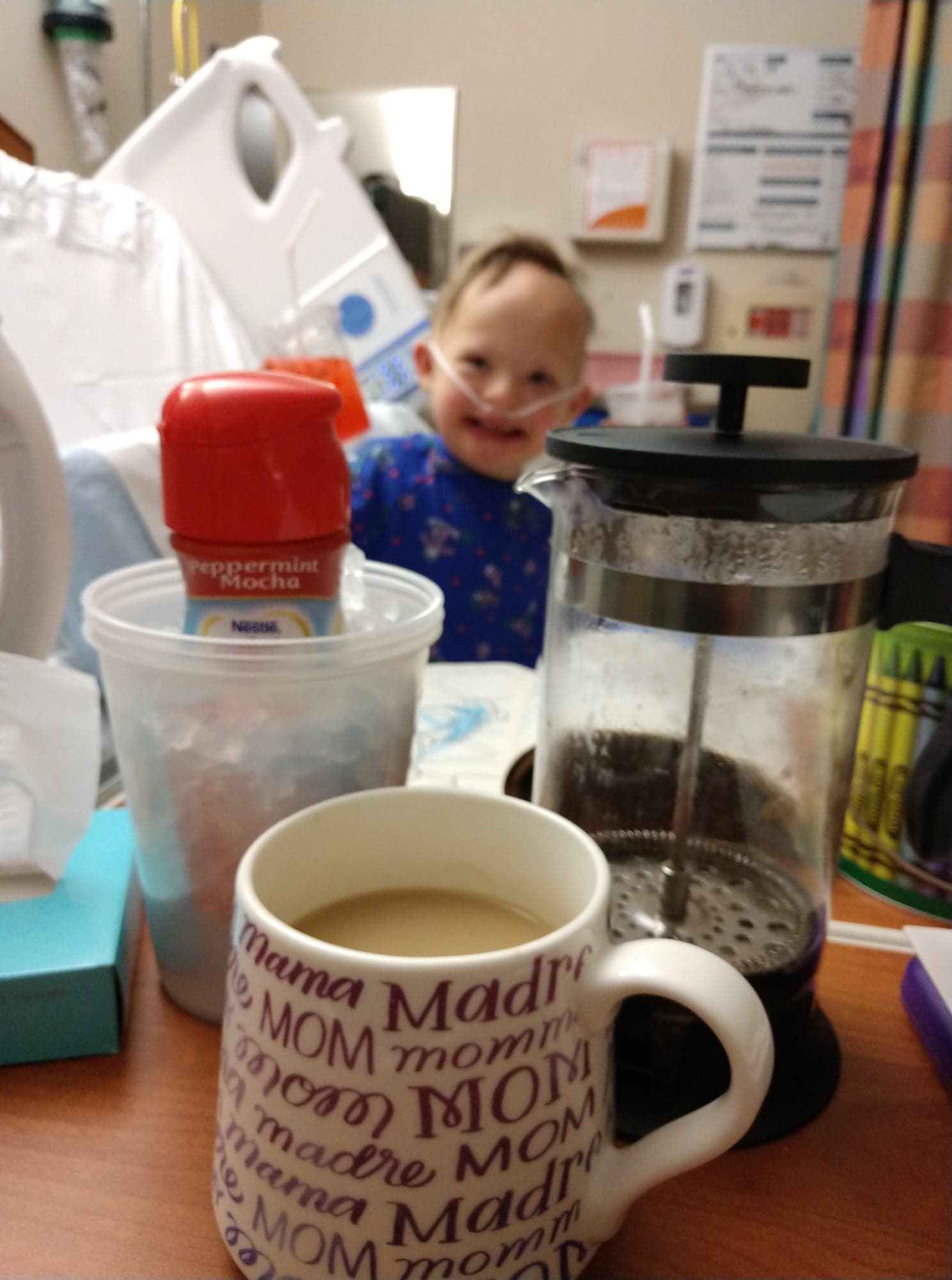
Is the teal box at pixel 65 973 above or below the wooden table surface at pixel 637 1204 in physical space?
above

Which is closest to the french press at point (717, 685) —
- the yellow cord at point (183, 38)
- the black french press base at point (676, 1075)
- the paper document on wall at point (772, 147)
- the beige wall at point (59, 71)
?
the black french press base at point (676, 1075)

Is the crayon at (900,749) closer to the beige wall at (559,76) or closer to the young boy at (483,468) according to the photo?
the young boy at (483,468)

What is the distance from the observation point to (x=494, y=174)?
5.73 ft

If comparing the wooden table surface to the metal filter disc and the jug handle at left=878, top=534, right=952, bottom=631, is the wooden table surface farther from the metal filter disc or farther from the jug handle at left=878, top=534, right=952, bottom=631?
the jug handle at left=878, top=534, right=952, bottom=631

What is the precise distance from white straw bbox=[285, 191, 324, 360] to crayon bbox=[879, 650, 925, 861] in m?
0.93

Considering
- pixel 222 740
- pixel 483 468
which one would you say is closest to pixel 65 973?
pixel 222 740

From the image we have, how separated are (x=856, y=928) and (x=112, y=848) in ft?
1.11

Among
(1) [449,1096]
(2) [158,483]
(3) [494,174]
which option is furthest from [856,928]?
(3) [494,174]

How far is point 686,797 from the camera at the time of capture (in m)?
0.39

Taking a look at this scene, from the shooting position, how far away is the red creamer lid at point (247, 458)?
0.97ft

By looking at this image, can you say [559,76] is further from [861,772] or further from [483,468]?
[861,772]

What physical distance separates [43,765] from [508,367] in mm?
862

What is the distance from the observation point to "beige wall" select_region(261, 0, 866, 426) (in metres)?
1.63

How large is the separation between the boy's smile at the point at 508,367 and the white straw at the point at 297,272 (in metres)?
0.17
